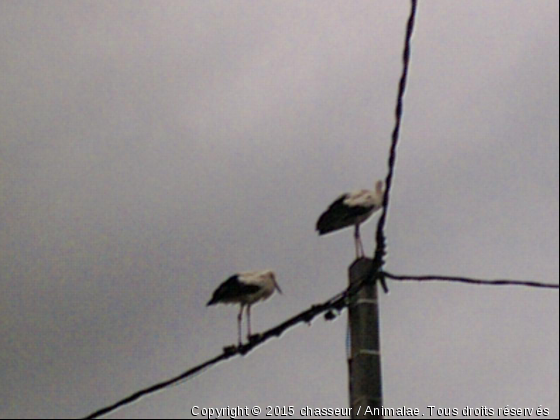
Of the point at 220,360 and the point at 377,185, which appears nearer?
the point at 220,360

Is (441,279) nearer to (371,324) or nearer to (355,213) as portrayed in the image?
(371,324)

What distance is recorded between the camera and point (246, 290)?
13914 millimetres

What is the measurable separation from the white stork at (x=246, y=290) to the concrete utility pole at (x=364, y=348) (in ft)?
17.8

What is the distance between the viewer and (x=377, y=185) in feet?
52.6

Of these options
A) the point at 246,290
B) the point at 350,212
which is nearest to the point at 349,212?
the point at 350,212

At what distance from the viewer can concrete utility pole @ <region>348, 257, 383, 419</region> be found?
739cm

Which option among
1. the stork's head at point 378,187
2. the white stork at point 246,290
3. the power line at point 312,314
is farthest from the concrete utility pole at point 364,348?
the stork's head at point 378,187

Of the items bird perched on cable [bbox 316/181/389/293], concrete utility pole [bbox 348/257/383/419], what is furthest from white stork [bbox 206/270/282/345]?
concrete utility pole [bbox 348/257/383/419]

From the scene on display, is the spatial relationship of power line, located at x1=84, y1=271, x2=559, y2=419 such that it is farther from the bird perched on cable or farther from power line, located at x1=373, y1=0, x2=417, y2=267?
the bird perched on cable

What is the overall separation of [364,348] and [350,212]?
Answer: 7.13 meters

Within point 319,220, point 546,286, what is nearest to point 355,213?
point 319,220

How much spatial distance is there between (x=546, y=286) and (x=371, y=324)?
4.32 feet

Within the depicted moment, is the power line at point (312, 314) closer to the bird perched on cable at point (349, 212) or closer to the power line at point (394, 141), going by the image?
the power line at point (394, 141)

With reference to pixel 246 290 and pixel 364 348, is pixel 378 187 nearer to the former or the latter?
pixel 246 290
